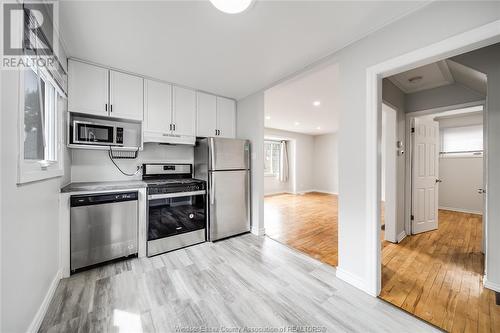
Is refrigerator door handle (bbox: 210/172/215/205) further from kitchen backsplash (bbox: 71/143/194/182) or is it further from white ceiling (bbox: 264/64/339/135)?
white ceiling (bbox: 264/64/339/135)

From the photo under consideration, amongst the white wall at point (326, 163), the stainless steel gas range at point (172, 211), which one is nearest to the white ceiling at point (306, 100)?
the white wall at point (326, 163)

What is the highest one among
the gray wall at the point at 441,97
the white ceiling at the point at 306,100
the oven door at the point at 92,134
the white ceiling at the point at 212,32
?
the white ceiling at the point at 306,100

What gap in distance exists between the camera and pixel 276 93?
362cm

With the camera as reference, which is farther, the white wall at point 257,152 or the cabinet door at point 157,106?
the white wall at point 257,152

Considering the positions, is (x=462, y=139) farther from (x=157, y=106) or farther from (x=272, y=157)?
(x=157, y=106)

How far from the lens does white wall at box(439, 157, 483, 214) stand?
4.50 metres

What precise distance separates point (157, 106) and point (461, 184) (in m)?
7.04

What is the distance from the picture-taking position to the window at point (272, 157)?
7574 millimetres

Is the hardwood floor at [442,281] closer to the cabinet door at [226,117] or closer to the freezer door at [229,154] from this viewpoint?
the freezer door at [229,154]

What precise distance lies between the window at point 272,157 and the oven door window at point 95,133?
564 cm

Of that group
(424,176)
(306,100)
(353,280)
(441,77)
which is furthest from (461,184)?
(353,280)

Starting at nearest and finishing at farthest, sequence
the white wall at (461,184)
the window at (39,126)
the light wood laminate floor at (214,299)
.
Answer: the window at (39,126) → the light wood laminate floor at (214,299) → the white wall at (461,184)

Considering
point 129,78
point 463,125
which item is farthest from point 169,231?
point 463,125

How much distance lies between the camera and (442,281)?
194 cm
